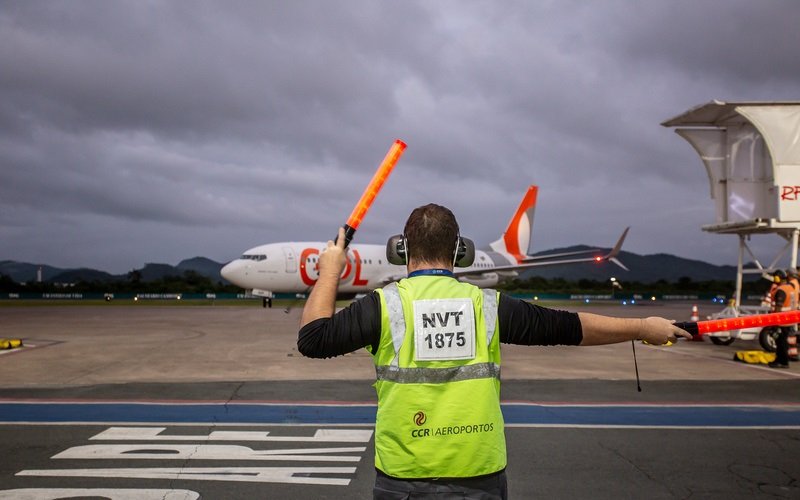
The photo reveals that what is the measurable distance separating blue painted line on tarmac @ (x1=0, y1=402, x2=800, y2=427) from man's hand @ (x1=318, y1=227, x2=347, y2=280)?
223 inches

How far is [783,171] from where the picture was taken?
16.2 meters

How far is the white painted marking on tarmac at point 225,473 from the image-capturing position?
569cm

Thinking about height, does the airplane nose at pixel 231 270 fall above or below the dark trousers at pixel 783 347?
above

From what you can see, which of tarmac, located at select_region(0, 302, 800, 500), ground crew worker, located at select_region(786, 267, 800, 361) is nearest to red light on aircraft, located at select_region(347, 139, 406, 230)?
tarmac, located at select_region(0, 302, 800, 500)

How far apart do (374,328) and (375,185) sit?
33.6 inches

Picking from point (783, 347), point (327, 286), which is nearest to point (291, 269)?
point (783, 347)

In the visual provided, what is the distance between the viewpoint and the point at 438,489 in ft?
8.45

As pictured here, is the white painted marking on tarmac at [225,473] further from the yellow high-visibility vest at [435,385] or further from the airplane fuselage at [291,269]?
the airplane fuselage at [291,269]

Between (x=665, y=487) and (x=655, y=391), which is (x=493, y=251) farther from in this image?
(x=665, y=487)

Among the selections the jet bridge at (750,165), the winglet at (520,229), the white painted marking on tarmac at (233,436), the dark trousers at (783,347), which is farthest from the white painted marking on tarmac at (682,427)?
the winglet at (520,229)

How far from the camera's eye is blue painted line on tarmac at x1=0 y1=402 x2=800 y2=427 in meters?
8.16

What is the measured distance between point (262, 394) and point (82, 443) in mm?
3397

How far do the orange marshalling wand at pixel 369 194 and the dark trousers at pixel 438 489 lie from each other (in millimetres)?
1118

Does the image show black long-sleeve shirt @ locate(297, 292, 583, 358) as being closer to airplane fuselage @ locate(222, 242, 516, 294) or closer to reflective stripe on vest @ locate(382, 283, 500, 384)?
reflective stripe on vest @ locate(382, 283, 500, 384)
